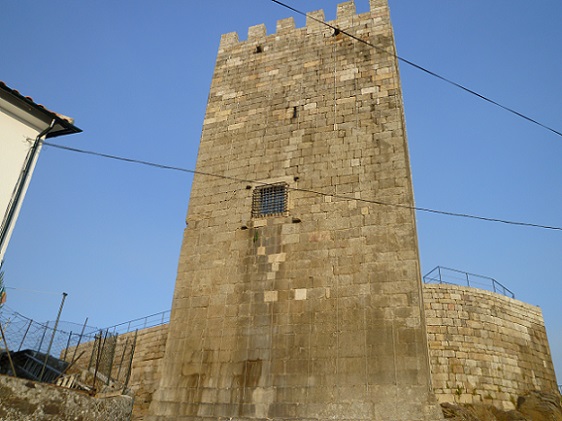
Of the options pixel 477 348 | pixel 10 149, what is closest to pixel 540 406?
pixel 477 348

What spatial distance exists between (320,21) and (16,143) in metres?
7.93

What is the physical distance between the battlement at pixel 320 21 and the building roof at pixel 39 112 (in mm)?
5686

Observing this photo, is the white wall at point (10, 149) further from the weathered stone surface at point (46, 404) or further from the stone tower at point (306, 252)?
the stone tower at point (306, 252)

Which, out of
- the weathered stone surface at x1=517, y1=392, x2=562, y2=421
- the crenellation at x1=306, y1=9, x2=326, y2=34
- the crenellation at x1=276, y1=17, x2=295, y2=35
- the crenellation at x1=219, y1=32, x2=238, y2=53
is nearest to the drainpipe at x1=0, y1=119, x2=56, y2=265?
Answer: the crenellation at x1=219, y1=32, x2=238, y2=53

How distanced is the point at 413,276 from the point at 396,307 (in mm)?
647

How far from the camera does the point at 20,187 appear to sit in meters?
8.08

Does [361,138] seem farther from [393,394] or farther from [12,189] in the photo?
[12,189]

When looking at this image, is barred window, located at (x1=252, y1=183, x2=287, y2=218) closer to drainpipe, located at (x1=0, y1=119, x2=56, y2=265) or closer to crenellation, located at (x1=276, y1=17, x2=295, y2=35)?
drainpipe, located at (x1=0, y1=119, x2=56, y2=265)

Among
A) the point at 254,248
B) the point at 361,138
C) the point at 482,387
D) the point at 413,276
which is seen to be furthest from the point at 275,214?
the point at 482,387

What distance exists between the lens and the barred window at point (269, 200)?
9.51 m

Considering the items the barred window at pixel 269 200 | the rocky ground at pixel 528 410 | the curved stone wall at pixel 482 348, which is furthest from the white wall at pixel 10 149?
the rocky ground at pixel 528 410

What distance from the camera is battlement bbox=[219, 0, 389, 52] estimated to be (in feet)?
37.8

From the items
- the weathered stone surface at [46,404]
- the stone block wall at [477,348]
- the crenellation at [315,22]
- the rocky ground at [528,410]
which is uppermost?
the crenellation at [315,22]

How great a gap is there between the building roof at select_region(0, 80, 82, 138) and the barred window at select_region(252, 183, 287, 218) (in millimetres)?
4071
